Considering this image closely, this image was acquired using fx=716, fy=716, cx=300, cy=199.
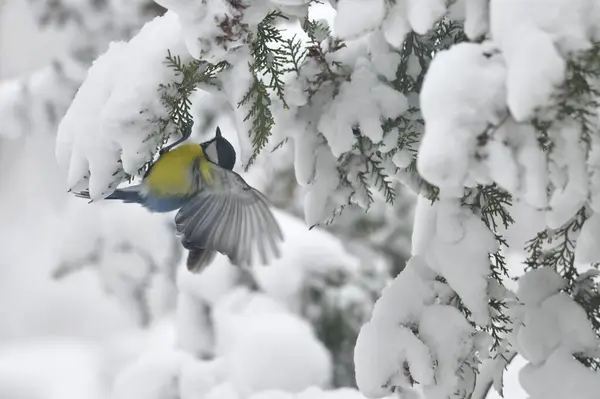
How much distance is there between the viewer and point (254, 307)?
2469 mm

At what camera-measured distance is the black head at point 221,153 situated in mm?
1052

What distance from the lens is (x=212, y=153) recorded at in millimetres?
1064

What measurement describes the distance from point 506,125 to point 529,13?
98mm

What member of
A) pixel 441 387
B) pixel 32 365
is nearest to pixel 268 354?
pixel 441 387

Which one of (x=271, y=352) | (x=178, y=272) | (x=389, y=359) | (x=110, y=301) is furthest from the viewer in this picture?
(x=110, y=301)

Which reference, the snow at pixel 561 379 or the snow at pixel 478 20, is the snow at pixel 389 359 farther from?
the snow at pixel 478 20

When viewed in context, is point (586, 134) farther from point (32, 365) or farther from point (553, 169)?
point (32, 365)

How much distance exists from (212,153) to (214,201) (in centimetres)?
7

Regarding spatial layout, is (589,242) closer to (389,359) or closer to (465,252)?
(465,252)

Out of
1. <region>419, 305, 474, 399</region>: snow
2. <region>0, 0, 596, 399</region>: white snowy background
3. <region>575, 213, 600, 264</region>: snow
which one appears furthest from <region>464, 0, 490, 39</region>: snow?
<region>419, 305, 474, 399</region>: snow

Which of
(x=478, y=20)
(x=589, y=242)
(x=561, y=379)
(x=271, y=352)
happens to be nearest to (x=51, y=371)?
(x=271, y=352)

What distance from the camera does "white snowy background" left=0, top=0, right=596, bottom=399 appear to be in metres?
0.71

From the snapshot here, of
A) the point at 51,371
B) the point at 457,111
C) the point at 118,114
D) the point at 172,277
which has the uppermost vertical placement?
the point at 457,111

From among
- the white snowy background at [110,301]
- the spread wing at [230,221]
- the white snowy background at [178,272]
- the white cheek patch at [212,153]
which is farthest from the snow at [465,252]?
the white snowy background at [110,301]
